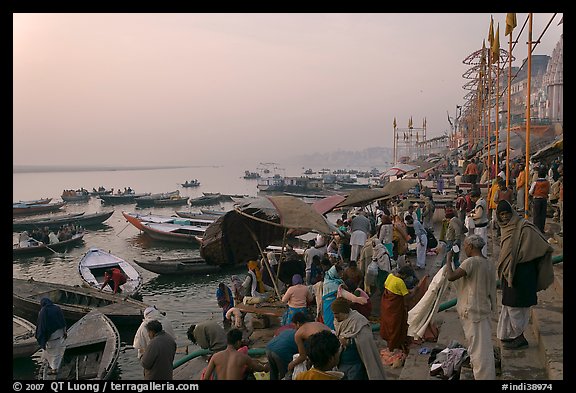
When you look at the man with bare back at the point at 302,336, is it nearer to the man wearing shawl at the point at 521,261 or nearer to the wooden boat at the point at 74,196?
the man wearing shawl at the point at 521,261

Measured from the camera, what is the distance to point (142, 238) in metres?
31.7

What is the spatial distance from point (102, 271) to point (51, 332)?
10646 millimetres

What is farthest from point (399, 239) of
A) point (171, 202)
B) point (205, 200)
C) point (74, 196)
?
point (74, 196)

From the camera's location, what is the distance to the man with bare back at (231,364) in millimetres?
4105

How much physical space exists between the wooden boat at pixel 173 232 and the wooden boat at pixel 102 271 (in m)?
8.67

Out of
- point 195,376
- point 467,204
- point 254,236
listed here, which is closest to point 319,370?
point 195,376

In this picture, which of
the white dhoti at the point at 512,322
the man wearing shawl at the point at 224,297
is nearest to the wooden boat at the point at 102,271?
the man wearing shawl at the point at 224,297

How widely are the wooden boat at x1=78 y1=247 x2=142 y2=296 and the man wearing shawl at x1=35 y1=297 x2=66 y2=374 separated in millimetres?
6626

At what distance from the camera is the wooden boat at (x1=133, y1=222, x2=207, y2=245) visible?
93.2 feet

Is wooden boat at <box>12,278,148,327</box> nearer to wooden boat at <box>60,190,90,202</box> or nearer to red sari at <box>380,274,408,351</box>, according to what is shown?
red sari at <box>380,274,408,351</box>

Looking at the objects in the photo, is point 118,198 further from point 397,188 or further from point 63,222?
point 397,188

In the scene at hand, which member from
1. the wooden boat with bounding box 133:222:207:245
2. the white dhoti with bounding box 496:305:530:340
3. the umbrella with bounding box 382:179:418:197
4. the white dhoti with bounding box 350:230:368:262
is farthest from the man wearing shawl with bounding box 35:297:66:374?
the wooden boat with bounding box 133:222:207:245

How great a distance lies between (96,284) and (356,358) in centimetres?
1363
